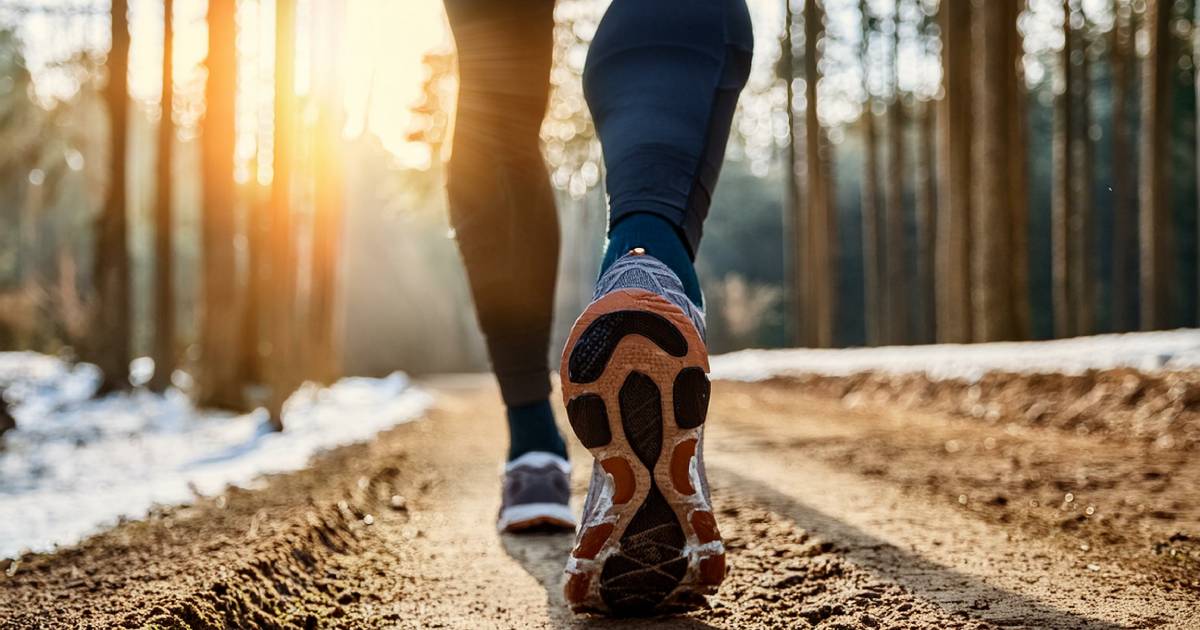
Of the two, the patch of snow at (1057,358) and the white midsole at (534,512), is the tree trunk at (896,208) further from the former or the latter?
the white midsole at (534,512)

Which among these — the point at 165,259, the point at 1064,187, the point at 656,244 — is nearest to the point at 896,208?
the point at 1064,187

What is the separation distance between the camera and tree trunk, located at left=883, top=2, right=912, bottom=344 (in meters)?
21.0

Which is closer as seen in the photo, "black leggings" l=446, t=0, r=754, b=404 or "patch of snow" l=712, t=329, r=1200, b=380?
"black leggings" l=446, t=0, r=754, b=404

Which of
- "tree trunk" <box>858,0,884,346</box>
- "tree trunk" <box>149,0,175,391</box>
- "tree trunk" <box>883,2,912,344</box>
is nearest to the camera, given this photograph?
"tree trunk" <box>149,0,175,391</box>

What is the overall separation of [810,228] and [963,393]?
11696mm

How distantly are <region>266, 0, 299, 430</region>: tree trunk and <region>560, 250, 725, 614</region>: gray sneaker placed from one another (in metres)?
7.67

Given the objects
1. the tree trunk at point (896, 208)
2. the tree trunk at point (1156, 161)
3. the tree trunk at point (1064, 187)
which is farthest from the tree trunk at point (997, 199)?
the tree trunk at point (896, 208)

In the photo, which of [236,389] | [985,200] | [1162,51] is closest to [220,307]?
[236,389]

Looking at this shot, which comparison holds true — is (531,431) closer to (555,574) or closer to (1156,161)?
(555,574)

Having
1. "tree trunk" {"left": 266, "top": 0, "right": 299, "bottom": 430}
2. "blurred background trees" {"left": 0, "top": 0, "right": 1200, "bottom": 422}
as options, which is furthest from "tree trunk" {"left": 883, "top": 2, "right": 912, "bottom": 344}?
"tree trunk" {"left": 266, "top": 0, "right": 299, "bottom": 430}

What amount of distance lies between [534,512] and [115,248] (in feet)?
31.7

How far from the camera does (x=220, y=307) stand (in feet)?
28.9

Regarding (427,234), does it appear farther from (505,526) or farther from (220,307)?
(505,526)

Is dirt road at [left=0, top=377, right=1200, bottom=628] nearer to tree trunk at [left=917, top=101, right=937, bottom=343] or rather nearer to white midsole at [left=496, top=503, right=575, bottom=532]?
white midsole at [left=496, top=503, right=575, bottom=532]
